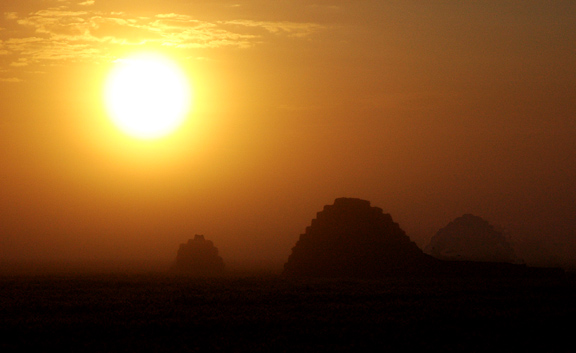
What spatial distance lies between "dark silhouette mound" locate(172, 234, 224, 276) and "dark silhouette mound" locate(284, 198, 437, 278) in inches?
2036

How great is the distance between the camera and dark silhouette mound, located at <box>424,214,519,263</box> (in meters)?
181

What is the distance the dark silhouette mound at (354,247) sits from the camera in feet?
373

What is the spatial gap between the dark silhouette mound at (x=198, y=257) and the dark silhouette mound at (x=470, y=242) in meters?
51.7

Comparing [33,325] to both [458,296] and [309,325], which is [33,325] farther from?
[458,296]

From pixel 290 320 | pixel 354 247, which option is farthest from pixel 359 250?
pixel 290 320

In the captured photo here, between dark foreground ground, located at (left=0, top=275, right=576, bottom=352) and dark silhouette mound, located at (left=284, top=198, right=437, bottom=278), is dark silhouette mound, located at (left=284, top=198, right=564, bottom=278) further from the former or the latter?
dark foreground ground, located at (left=0, top=275, right=576, bottom=352)

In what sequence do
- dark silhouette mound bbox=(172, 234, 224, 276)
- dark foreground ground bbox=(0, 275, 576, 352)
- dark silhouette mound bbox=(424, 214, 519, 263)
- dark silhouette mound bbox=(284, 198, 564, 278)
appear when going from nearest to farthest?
dark foreground ground bbox=(0, 275, 576, 352) → dark silhouette mound bbox=(284, 198, 564, 278) → dark silhouette mound bbox=(172, 234, 224, 276) → dark silhouette mound bbox=(424, 214, 519, 263)

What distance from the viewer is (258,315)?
163 ft

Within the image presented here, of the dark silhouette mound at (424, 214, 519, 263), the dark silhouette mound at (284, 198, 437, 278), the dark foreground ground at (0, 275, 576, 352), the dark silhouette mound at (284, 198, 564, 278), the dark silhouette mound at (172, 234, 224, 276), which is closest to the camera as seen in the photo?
the dark foreground ground at (0, 275, 576, 352)

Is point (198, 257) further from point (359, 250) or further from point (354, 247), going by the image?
point (359, 250)

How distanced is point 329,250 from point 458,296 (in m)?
54.0

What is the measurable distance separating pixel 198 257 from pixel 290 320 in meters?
133

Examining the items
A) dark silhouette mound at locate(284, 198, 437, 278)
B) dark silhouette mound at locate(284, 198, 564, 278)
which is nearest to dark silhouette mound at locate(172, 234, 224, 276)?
dark silhouette mound at locate(284, 198, 564, 278)

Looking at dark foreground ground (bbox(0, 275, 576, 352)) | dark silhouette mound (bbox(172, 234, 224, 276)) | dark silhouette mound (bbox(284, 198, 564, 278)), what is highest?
dark silhouette mound (bbox(172, 234, 224, 276))
